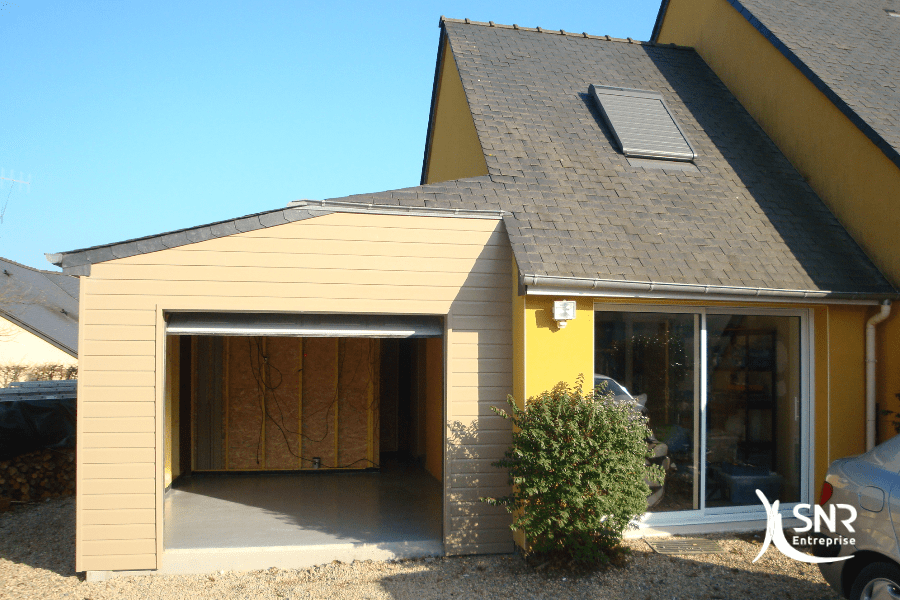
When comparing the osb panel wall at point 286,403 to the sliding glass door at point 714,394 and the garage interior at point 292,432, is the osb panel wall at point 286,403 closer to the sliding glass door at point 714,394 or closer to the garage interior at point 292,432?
the garage interior at point 292,432

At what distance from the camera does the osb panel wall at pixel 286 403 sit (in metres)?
9.86

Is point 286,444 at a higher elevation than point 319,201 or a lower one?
lower

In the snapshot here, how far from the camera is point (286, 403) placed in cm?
997

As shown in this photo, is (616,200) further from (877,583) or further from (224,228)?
(877,583)

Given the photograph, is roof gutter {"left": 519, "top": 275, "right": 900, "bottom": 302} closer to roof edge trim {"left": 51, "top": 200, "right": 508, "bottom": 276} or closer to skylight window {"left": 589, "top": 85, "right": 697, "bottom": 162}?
roof edge trim {"left": 51, "top": 200, "right": 508, "bottom": 276}

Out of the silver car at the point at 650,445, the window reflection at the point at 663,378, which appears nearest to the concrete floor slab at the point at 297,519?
the silver car at the point at 650,445

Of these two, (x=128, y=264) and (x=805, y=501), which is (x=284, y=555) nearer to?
(x=128, y=264)

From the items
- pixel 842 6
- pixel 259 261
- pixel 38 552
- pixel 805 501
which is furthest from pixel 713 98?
pixel 38 552

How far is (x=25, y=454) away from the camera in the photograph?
851 centimetres

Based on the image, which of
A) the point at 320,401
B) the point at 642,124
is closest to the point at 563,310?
the point at 642,124

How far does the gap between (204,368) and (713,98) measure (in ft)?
30.3

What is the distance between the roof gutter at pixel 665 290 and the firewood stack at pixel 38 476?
278 inches

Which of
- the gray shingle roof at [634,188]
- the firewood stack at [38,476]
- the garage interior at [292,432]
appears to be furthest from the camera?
the firewood stack at [38,476]

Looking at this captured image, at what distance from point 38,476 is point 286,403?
3388mm
